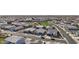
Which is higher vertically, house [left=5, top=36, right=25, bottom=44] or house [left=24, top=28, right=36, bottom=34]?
house [left=24, top=28, right=36, bottom=34]

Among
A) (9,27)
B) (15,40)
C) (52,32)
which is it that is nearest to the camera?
(15,40)

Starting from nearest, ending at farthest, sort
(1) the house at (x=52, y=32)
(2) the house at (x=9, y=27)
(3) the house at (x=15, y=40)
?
(3) the house at (x=15, y=40)
(1) the house at (x=52, y=32)
(2) the house at (x=9, y=27)

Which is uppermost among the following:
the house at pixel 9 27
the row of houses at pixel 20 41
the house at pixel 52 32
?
the house at pixel 9 27

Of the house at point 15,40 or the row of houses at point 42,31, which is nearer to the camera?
the house at point 15,40

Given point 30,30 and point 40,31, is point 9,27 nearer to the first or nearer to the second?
point 30,30

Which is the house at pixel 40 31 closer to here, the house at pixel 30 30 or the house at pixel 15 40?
the house at pixel 30 30

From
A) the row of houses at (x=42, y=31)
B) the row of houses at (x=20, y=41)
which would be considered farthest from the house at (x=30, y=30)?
the row of houses at (x=20, y=41)

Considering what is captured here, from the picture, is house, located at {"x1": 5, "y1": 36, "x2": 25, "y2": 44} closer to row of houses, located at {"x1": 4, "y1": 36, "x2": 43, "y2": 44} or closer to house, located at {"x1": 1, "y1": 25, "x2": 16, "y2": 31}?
row of houses, located at {"x1": 4, "y1": 36, "x2": 43, "y2": 44}

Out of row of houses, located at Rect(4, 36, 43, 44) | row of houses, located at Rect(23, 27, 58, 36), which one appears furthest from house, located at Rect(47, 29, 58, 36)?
row of houses, located at Rect(4, 36, 43, 44)

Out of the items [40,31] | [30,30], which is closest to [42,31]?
[40,31]

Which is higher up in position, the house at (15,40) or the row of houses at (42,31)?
the row of houses at (42,31)

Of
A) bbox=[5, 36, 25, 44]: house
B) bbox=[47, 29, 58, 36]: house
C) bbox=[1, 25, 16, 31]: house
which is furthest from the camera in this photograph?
bbox=[1, 25, 16, 31]: house
